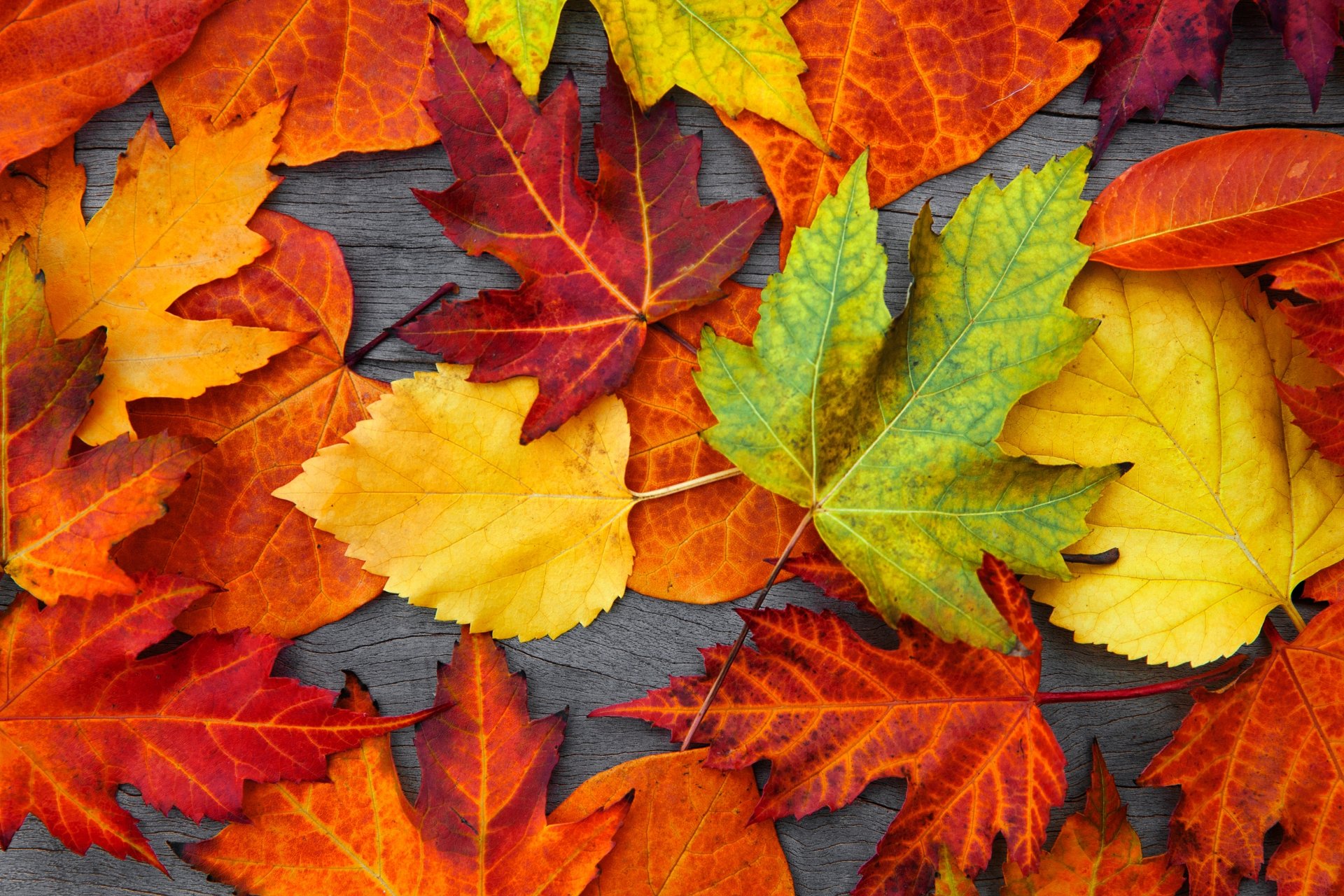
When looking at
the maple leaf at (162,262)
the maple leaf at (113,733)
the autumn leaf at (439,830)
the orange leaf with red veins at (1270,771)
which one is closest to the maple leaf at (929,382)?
the orange leaf with red veins at (1270,771)

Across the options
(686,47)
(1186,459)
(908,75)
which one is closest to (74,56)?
(686,47)

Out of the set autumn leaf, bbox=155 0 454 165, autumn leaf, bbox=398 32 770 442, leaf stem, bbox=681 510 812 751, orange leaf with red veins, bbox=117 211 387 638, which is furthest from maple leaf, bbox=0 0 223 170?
leaf stem, bbox=681 510 812 751

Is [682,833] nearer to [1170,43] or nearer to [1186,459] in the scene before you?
[1186,459]

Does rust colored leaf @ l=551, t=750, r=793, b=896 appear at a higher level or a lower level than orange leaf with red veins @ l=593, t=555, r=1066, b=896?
lower

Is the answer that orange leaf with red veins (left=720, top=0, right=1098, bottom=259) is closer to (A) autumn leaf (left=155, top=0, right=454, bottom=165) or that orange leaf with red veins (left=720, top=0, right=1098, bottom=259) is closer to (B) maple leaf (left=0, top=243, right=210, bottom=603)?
(A) autumn leaf (left=155, top=0, right=454, bottom=165)

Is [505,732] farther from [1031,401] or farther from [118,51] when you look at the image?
[118,51]

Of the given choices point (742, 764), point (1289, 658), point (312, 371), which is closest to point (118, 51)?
point (312, 371)

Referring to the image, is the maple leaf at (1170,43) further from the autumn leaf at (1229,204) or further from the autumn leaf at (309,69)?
the autumn leaf at (309,69)
